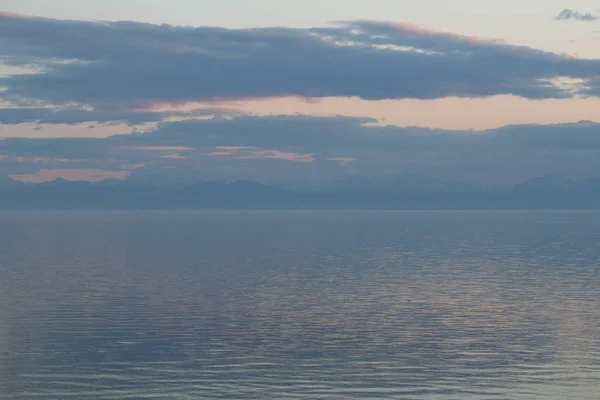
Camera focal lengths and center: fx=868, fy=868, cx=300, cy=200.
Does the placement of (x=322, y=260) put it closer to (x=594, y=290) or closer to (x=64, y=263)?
(x=64, y=263)

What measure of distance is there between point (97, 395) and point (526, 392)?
2642 cm

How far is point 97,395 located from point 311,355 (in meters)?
17.1

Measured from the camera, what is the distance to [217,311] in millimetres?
85812

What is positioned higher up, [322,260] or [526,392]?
[526,392]

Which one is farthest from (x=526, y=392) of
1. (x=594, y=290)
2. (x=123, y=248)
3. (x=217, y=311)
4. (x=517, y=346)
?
(x=123, y=248)

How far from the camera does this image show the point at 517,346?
67.6m

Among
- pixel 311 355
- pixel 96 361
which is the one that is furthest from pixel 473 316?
pixel 96 361

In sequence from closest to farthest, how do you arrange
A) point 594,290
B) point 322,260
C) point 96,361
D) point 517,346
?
1. point 96,361
2. point 517,346
3. point 594,290
4. point 322,260

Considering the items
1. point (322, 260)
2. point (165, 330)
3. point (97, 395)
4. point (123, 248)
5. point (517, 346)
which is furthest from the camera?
point (123, 248)

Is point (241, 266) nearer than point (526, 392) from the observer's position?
No

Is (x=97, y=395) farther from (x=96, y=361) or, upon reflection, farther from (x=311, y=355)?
(x=311, y=355)

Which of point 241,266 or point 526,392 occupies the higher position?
A: point 526,392

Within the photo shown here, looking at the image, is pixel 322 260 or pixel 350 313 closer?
pixel 350 313

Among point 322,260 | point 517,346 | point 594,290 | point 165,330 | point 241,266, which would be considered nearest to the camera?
point 517,346
